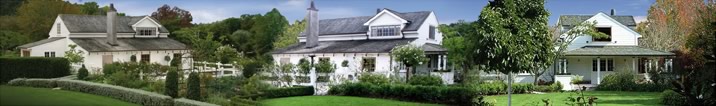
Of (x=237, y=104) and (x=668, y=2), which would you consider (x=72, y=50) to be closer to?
(x=237, y=104)

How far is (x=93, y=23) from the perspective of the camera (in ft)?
25.2

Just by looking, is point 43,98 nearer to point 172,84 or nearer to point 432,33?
point 172,84

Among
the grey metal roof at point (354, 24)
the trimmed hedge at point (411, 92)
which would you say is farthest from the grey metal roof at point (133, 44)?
the grey metal roof at point (354, 24)

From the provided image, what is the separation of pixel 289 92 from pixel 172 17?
1.87m

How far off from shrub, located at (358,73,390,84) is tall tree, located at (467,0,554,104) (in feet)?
5.71

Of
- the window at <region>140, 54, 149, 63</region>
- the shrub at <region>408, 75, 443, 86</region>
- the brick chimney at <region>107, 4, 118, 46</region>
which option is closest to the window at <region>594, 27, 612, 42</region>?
the shrub at <region>408, 75, 443, 86</region>

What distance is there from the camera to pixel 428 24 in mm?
11812

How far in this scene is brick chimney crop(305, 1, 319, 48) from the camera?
11.0 meters

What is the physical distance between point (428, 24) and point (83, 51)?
6023 millimetres

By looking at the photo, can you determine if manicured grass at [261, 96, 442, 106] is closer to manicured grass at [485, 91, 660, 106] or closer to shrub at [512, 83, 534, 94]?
manicured grass at [485, 91, 660, 106]

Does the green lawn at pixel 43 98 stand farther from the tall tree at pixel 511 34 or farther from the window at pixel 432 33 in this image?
the window at pixel 432 33

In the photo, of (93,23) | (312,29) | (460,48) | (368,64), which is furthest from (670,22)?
(93,23)

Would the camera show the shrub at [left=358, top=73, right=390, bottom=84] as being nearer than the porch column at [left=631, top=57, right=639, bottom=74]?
No

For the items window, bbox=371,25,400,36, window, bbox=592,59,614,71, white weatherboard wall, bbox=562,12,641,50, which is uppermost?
window, bbox=371,25,400,36
